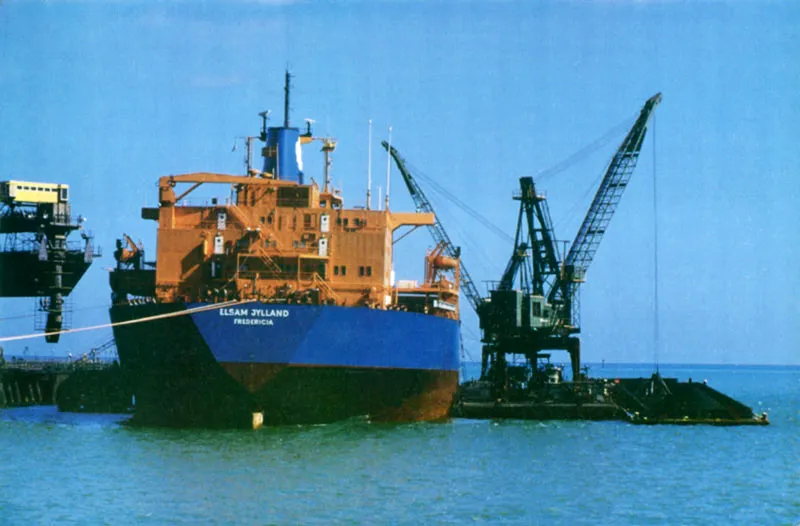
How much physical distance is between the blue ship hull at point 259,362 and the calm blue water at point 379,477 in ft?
3.25

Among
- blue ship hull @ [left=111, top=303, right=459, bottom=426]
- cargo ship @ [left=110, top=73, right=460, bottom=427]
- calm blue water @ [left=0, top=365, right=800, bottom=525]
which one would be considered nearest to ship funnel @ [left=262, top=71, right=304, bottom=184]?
cargo ship @ [left=110, top=73, right=460, bottom=427]

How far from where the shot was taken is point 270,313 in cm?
4588

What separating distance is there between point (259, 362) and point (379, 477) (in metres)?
10.2

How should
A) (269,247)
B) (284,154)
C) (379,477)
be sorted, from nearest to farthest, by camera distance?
(379,477), (269,247), (284,154)

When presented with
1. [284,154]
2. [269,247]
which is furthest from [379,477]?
[284,154]

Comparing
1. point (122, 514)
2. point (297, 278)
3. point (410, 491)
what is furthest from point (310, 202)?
point (122, 514)

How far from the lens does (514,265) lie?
79.5 m

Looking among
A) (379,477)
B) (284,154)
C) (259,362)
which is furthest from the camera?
(284,154)

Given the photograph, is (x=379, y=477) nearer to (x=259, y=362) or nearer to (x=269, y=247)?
(x=259, y=362)

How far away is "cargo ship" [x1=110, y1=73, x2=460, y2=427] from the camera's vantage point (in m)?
45.8

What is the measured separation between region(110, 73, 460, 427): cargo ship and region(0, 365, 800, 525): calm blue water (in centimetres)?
142

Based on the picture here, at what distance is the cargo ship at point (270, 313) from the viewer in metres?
45.8

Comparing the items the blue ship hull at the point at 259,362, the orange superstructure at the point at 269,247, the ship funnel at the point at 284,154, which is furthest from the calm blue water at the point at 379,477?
the ship funnel at the point at 284,154

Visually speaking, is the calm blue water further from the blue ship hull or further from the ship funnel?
the ship funnel
